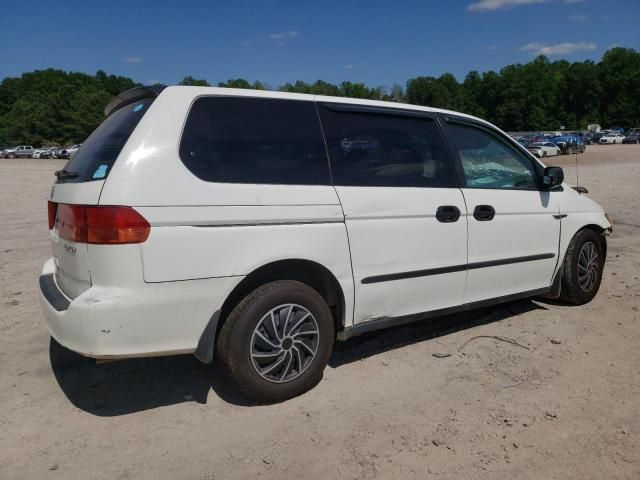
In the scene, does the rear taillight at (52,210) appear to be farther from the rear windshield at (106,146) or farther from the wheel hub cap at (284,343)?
the wheel hub cap at (284,343)

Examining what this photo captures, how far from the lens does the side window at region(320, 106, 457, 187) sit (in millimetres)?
3445

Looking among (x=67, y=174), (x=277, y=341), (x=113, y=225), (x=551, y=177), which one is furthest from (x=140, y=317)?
(x=551, y=177)

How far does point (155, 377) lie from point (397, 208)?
2.06 m

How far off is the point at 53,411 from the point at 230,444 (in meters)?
1.20

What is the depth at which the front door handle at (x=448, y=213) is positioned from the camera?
372cm

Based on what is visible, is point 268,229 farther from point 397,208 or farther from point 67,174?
point 67,174

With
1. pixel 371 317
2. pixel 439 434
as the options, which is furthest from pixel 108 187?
pixel 439 434

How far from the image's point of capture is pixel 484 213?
398 centimetres

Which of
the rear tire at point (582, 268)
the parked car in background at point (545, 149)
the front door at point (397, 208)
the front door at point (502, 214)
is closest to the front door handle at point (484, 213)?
the front door at point (502, 214)

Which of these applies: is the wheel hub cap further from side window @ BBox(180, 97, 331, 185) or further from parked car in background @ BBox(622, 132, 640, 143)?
parked car in background @ BBox(622, 132, 640, 143)

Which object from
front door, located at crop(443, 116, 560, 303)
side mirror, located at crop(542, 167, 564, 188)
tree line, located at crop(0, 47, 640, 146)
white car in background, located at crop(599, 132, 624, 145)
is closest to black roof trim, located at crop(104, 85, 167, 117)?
front door, located at crop(443, 116, 560, 303)

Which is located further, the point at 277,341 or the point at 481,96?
the point at 481,96

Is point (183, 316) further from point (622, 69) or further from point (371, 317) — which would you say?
point (622, 69)

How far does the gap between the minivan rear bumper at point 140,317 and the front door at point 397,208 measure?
3.11ft
